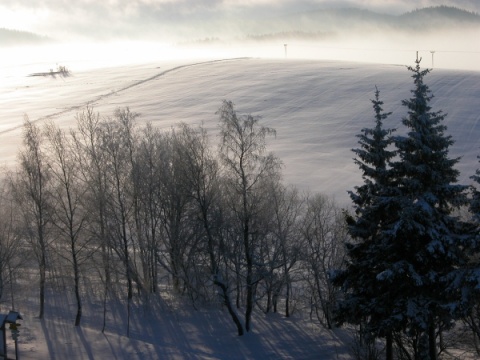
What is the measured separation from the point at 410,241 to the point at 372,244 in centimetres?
134

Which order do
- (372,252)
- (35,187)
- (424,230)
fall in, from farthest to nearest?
(35,187)
(372,252)
(424,230)

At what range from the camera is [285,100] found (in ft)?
274

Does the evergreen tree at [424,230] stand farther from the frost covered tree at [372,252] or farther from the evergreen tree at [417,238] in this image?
the frost covered tree at [372,252]

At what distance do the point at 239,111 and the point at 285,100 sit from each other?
10.2 m

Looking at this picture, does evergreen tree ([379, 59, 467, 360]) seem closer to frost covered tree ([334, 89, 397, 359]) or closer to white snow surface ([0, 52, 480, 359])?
frost covered tree ([334, 89, 397, 359])

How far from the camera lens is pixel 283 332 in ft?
88.9

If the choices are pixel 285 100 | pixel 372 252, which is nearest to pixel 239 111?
pixel 285 100

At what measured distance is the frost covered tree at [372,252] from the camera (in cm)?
1617

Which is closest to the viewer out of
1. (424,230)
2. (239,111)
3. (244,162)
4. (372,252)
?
(424,230)

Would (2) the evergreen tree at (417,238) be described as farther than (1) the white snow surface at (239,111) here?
No

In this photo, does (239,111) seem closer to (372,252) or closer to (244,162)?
(244,162)

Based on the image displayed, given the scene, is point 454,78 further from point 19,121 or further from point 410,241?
point 410,241

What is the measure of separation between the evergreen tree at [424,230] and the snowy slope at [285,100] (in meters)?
31.1

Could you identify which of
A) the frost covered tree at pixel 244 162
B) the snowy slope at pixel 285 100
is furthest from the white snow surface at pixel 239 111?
the frost covered tree at pixel 244 162
